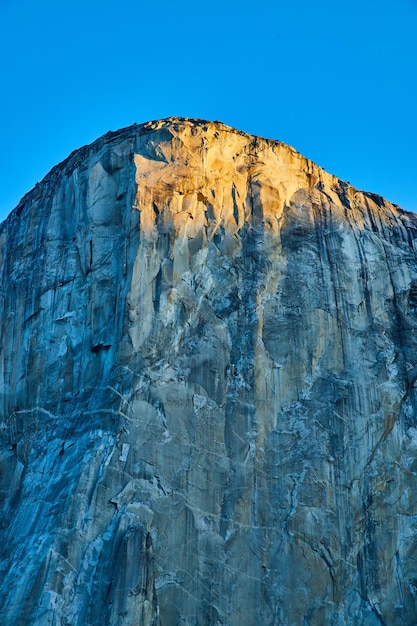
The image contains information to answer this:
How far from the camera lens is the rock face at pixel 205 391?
40094 mm

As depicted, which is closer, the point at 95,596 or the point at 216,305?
the point at 95,596

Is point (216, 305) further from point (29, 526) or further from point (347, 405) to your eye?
point (29, 526)

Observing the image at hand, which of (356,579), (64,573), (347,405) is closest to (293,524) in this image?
(356,579)

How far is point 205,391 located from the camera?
43.8 metres

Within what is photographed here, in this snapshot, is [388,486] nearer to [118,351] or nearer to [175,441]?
[175,441]

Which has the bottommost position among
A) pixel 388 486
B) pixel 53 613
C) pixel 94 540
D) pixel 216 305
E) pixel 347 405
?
pixel 53 613

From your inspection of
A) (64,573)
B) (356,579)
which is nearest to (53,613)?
(64,573)

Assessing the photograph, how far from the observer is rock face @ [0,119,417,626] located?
40.1 m

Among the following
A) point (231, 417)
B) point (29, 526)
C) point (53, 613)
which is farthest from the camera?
point (231, 417)

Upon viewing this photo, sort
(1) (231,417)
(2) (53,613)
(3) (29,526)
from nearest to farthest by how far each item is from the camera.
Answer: (2) (53,613) → (3) (29,526) → (1) (231,417)

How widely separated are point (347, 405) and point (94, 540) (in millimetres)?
12223

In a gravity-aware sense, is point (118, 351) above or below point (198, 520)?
above

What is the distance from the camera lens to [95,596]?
38219mm

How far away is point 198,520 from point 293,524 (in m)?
3.78
